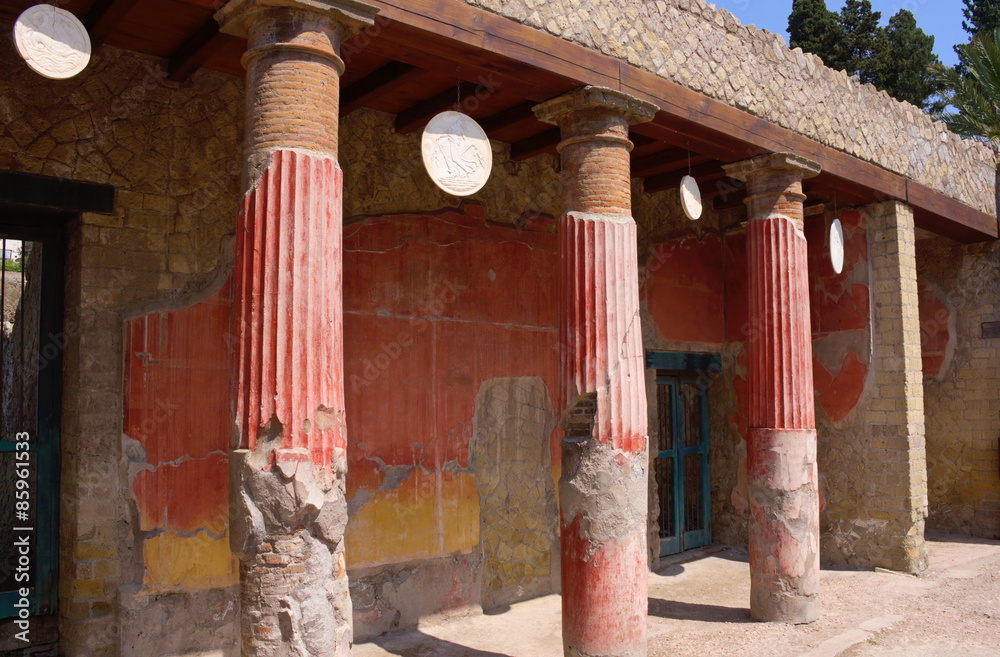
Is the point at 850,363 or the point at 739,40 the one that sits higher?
the point at 739,40

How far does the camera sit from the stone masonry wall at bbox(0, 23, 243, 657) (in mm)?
4688

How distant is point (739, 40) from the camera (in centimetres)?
642

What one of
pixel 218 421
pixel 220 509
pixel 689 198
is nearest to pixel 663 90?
pixel 689 198

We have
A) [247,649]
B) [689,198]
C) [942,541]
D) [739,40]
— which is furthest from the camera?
[942,541]

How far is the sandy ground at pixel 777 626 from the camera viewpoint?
5574 millimetres

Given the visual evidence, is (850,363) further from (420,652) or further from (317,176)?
(317,176)

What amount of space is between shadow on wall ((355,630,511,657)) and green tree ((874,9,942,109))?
18.2 meters

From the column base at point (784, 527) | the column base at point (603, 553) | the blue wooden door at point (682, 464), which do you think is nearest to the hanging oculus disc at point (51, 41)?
the column base at point (603, 553)

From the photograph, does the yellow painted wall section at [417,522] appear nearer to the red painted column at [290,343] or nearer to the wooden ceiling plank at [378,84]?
the red painted column at [290,343]

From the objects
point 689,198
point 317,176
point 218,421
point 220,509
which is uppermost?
point 689,198

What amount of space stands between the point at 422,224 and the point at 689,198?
2015 millimetres

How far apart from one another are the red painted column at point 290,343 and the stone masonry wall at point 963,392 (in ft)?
28.6

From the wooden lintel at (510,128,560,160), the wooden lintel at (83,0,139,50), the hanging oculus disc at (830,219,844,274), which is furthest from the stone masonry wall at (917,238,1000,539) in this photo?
the wooden lintel at (83,0,139,50)

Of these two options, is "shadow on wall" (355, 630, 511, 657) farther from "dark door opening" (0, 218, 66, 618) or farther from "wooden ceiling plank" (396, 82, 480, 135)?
"wooden ceiling plank" (396, 82, 480, 135)
